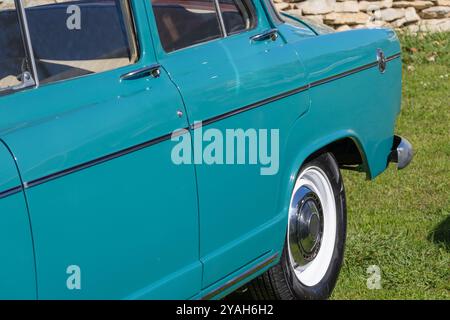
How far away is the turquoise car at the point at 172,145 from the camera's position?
3029mm

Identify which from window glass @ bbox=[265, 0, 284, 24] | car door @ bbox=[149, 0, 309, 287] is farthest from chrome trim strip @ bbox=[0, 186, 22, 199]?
window glass @ bbox=[265, 0, 284, 24]

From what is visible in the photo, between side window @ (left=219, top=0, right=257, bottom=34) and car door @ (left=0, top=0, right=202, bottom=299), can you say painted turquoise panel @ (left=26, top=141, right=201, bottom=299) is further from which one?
side window @ (left=219, top=0, right=257, bottom=34)

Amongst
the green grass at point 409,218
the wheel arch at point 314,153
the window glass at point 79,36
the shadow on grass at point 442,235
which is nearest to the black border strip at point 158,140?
the wheel arch at point 314,153

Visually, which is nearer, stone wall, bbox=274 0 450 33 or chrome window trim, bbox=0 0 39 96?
chrome window trim, bbox=0 0 39 96

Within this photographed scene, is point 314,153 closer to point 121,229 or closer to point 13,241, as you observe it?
point 121,229

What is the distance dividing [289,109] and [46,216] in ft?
5.12

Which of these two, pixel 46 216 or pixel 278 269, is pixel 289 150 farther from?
pixel 46 216

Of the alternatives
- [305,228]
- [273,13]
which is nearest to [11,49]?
[273,13]

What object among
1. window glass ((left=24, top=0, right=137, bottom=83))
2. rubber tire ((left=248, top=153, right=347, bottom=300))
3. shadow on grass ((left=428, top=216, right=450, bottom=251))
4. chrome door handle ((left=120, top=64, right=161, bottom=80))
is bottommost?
shadow on grass ((left=428, top=216, right=450, bottom=251))

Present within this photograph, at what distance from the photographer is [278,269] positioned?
4.44 meters

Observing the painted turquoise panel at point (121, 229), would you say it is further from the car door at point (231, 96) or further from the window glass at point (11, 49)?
the window glass at point (11, 49)

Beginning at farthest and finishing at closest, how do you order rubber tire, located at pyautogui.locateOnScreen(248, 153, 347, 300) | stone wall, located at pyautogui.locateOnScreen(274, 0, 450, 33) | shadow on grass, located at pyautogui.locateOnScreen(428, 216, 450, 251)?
1. stone wall, located at pyautogui.locateOnScreen(274, 0, 450, 33)
2. shadow on grass, located at pyautogui.locateOnScreen(428, 216, 450, 251)
3. rubber tire, located at pyautogui.locateOnScreen(248, 153, 347, 300)

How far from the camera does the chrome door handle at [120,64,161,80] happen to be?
3523 mm
